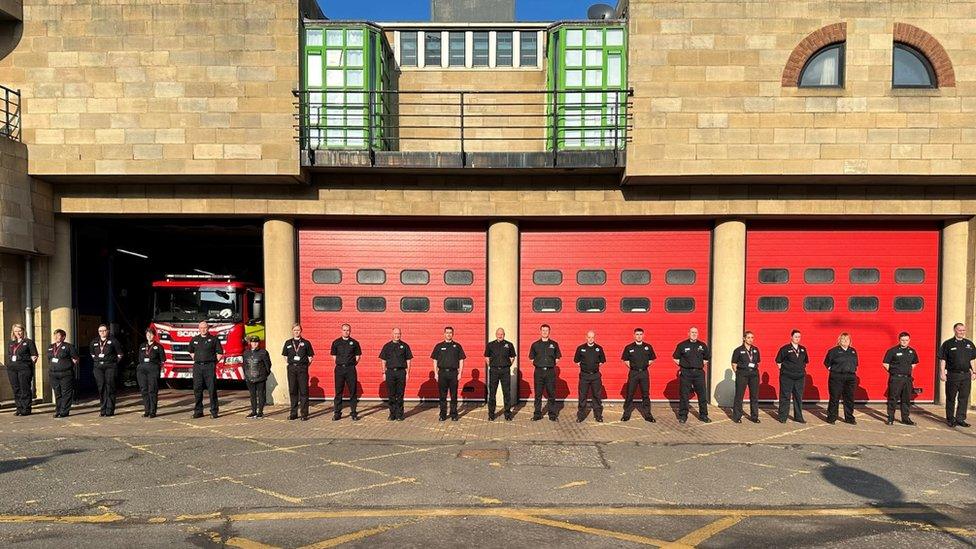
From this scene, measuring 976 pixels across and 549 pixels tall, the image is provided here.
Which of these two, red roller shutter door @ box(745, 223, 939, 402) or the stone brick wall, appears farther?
red roller shutter door @ box(745, 223, 939, 402)

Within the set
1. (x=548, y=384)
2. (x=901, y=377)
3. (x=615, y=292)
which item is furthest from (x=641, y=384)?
(x=901, y=377)

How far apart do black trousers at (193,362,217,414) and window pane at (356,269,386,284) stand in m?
3.04

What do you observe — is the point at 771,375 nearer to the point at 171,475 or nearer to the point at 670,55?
the point at 670,55

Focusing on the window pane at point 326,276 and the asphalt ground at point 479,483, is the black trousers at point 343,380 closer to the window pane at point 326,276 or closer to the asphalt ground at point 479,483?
the asphalt ground at point 479,483

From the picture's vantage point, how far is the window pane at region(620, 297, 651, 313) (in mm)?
10961

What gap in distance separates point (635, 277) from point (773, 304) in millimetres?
2719

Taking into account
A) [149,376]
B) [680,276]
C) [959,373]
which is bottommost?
[149,376]

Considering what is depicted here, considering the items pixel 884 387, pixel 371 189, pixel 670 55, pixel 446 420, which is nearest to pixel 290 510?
pixel 446 420

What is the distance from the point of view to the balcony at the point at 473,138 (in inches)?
388

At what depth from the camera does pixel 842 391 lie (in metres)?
9.40

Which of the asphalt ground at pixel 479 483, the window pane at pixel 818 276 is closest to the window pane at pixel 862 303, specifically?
the window pane at pixel 818 276

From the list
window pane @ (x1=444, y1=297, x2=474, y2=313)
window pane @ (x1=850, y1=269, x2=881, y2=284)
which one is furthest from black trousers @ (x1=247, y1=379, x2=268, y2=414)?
window pane @ (x1=850, y1=269, x2=881, y2=284)

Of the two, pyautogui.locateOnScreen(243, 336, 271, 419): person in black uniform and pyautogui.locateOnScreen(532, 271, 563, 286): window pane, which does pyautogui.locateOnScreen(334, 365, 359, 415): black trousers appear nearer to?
pyautogui.locateOnScreen(243, 336, 271, 419): person in black uniform

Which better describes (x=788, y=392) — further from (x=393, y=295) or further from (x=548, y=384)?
(x=393, y=295)
